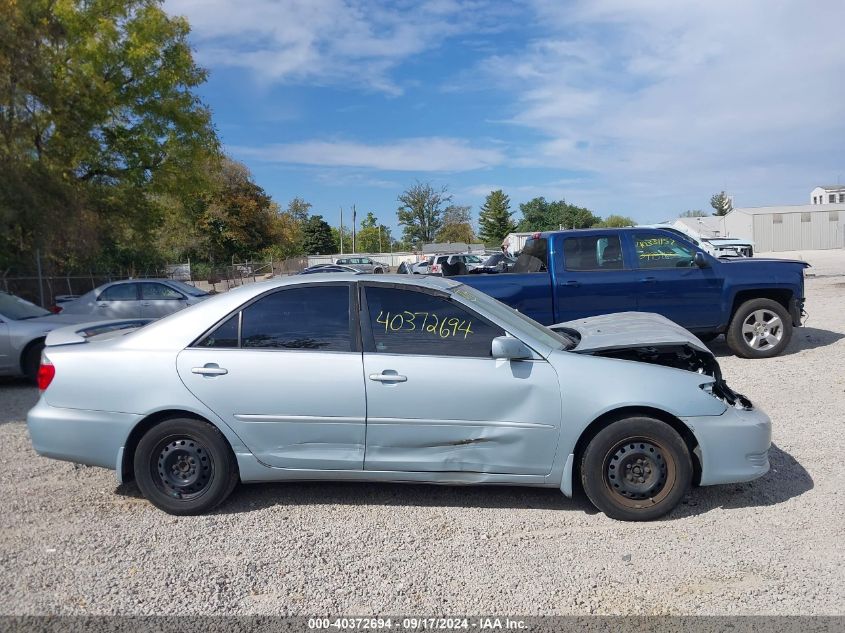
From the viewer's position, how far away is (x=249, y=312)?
452 centimetres

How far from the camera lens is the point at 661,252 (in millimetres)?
9148

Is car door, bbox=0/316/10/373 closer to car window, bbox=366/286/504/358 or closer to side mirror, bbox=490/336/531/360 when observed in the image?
car window, bbox=366/286/504/358

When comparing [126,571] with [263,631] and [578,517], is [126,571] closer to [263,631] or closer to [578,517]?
[263,631]

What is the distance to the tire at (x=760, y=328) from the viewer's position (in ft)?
29.6

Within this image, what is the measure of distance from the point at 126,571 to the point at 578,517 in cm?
270

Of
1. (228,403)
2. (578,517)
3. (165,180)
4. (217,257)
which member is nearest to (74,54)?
(165,180)

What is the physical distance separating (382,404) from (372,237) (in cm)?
9911

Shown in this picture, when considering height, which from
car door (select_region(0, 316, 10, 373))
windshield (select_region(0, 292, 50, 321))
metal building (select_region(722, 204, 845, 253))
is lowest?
car door (select_region(0, 316, 10, 373))

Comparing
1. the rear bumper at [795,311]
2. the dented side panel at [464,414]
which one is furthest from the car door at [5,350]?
the rear bumper at [795,311]

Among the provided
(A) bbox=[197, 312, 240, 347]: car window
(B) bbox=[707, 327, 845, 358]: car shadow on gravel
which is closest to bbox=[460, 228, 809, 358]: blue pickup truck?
(B) bbox=[707, 327, 845, 358]: car shadow on gravel

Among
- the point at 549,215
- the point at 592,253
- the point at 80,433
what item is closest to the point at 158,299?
the point at 592,253

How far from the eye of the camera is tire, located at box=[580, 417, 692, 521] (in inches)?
162

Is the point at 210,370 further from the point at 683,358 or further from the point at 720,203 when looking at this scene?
the point at 720,203

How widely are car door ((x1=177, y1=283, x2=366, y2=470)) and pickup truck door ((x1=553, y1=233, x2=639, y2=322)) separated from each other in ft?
16.9
